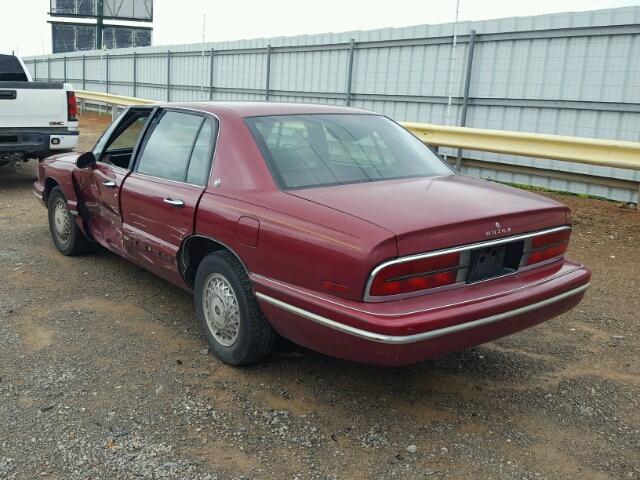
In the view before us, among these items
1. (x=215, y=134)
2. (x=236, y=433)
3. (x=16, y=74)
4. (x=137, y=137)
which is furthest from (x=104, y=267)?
(x=16, y=74)

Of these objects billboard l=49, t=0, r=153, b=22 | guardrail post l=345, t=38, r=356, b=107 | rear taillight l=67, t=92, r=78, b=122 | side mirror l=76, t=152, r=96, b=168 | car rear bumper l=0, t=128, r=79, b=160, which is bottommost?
car rear bumper l=0, t=128, r=79, b=160

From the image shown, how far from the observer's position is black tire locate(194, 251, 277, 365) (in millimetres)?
3484

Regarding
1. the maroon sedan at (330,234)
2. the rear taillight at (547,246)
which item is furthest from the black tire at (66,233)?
the rear taillight at (547,246)

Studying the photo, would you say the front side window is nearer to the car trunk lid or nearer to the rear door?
the rear door

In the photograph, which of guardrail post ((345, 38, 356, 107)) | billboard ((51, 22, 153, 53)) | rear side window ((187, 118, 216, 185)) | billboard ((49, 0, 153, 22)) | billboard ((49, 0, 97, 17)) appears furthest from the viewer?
billboard ((51, 22, 153, 53))

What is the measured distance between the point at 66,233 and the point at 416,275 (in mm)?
4080

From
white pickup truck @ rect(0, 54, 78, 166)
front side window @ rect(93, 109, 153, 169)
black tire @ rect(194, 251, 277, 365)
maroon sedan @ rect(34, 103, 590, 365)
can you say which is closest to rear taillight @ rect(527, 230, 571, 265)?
maroon sedan @ rect(34, 103, 590, 365)

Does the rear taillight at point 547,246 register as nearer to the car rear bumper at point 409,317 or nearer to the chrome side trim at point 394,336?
the car rear bumper at point 409,317

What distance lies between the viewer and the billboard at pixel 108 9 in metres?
37.7

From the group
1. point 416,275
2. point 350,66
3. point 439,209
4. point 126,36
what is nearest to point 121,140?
point 439,209

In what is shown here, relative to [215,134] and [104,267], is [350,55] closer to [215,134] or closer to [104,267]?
[104,267]

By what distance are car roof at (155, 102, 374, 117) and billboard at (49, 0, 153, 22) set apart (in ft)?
122

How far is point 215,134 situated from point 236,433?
180cm

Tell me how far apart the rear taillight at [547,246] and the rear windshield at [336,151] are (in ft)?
2.76
